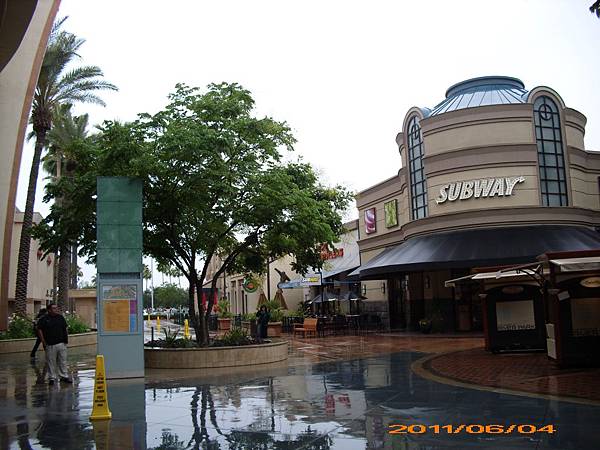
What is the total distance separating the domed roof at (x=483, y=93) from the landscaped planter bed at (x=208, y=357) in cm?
1580

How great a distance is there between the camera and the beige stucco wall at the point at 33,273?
41.8 metres

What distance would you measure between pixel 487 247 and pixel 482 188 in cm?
285

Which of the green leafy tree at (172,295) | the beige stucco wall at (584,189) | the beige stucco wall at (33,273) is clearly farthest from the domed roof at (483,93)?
the green leafy tree at (172,295)

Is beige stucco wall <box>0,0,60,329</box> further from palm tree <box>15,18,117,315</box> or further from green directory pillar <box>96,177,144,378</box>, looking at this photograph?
green directory pillar <box>96,177,144,378</box>

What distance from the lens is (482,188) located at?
2639 centimetres

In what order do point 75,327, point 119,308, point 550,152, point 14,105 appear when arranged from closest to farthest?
point 119,308
point 550,152
point 14,105
point 75,327

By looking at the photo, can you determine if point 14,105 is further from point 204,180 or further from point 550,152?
point 550,152

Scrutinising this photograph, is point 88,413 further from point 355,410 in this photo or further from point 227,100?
point 227,100

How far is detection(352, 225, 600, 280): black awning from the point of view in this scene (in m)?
24.1

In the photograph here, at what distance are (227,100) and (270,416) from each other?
10757 millimetres

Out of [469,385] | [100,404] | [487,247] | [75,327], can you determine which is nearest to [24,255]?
[75,327]

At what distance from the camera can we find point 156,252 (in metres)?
19.4

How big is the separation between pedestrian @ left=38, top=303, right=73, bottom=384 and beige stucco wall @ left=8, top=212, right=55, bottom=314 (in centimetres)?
2747

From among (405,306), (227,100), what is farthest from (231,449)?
(405,306)
